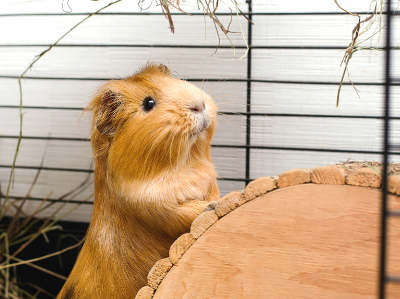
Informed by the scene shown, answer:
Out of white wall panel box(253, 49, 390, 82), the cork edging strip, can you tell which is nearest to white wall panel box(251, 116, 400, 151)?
white wall panel box(253, 49, 390, 82)

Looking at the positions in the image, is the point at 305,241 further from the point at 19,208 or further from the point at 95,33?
the point at 19,208

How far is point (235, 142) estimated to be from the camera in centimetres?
181

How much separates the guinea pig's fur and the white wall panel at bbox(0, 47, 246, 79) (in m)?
0.56

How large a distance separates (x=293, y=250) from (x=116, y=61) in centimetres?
132

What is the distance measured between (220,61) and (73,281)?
106 cm

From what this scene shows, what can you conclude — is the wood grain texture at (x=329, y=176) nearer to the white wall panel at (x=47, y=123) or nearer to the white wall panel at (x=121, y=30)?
the white wall panel at (x=121, y=30)

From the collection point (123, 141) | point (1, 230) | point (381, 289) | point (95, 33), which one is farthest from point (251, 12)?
point (1, 230)

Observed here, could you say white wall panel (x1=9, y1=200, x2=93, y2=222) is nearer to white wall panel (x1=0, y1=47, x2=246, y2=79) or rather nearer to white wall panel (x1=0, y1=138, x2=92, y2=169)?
white wall panel (x1=0, y1=138, x2=92, y2=169)

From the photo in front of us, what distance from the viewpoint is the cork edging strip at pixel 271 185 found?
86 centimetres

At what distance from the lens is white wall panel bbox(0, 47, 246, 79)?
1787 mm

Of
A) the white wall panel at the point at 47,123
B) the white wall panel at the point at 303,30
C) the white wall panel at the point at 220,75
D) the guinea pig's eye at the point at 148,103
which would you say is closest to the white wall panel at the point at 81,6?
the white wall panel at the point at 220,75

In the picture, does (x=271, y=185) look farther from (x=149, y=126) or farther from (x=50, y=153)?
(x=50, y=153)

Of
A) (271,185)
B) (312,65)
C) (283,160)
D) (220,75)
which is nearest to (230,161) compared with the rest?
(283,160)

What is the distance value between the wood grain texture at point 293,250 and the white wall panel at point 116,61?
37.7 inches
